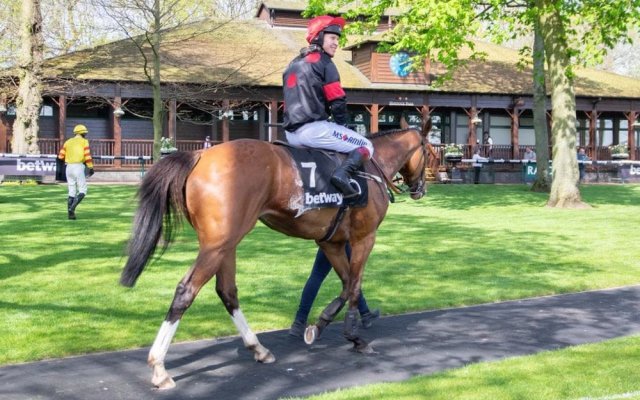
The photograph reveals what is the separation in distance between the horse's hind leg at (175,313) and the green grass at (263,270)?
33.1 inches

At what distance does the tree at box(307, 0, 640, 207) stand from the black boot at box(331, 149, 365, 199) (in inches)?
555

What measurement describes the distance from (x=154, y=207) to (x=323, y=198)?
57.1 inches

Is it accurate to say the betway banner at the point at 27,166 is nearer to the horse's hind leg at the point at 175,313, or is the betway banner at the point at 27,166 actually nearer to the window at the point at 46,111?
the window at the point at 46,111

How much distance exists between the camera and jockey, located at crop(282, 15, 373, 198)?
6680 mm

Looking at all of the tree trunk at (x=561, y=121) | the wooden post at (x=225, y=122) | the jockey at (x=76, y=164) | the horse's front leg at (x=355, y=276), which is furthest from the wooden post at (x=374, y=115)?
the horse's front leg at (x=355, y=276)

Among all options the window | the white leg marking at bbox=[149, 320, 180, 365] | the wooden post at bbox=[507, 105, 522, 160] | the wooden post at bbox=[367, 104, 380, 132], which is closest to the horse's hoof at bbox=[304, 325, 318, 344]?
the white leg marking at bbox=[149, 320, 180, 365]

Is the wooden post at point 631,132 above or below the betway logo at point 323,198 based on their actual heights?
above

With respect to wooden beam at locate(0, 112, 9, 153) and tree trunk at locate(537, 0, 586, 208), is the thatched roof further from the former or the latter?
tree trunk at locate(537, 0, 586, 208)

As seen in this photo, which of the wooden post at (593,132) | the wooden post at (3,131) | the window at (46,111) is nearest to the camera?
the wooden post at (3,131)

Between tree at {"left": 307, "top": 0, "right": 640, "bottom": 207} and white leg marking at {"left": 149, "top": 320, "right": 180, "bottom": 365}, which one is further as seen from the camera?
tree at {"left": 307, "top": 0, "right": 640, "bottom": 207}

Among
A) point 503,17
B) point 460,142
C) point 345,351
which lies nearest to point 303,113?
point 345,351

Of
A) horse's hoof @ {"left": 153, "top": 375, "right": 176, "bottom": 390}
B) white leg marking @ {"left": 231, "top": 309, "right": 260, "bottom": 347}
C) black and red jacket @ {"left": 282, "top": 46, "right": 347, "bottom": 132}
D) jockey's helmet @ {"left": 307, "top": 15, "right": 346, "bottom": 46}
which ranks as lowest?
horse's hoof @ {"left": 153, "top": 375, "right": 176, "bottom": 390}

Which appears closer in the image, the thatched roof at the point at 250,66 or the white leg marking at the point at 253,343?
the white leg marking at the point at 253,343

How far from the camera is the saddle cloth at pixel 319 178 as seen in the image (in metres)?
6.51
